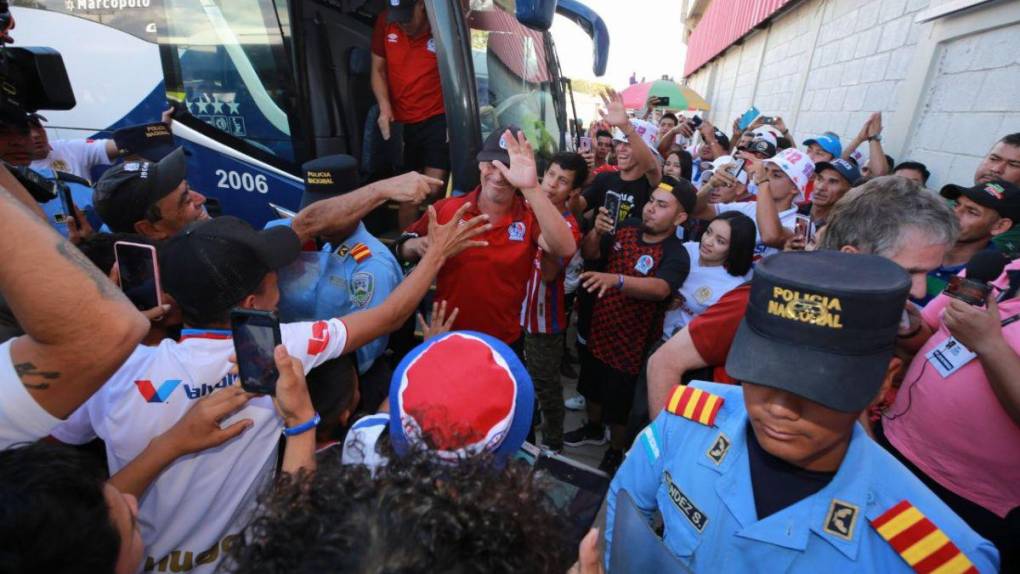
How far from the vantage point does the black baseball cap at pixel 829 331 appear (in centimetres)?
87

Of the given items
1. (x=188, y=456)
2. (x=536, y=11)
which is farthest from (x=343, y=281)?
(x=536, y=11)

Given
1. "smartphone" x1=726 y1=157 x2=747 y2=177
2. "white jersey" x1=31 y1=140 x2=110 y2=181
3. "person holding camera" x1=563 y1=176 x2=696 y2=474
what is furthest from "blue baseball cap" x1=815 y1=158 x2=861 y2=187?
"white jersey" x1=31 y1=140 x2=110 y2=181

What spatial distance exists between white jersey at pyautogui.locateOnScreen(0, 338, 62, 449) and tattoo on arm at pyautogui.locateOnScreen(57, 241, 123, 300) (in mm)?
187

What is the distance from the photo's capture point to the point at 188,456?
45.6 inches

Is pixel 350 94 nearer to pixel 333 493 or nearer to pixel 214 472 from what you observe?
pixel 214 472

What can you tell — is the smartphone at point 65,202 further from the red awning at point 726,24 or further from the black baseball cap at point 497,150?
the red awning at point 726,24

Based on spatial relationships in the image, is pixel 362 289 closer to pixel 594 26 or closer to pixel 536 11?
pixel 536 11

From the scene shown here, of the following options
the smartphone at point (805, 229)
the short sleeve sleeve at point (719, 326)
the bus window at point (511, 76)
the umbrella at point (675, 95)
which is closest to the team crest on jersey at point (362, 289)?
the short sleeve sleeve at point (719, 326)

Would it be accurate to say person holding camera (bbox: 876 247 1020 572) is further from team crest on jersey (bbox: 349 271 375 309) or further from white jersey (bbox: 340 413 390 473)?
team crest on jersey (bbox: 349 271 375 309)

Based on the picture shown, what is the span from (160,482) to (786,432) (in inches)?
55.3

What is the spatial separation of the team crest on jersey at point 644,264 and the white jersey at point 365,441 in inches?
73.1

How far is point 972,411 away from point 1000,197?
4.48 feet

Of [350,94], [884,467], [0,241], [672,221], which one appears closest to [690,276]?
[672,221]

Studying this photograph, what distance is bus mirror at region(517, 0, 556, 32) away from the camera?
2441 millimetres
